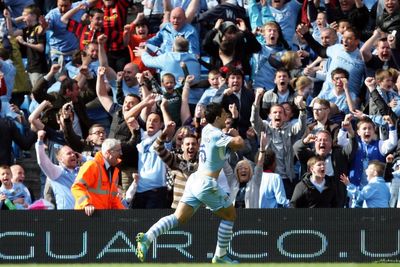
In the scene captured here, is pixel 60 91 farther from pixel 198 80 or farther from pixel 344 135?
pixel 344 135

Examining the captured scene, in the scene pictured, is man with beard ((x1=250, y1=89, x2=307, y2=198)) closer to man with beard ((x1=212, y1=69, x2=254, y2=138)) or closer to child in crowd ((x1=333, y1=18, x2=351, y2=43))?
man with beard ((x1=212, y1=69, x2=254, y2=138))

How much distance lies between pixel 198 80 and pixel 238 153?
1.83m

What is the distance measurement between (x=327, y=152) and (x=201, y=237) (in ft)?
7.47

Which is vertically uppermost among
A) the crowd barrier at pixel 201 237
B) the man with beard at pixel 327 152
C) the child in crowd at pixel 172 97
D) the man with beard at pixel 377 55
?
the man with beard at pixel 377 55

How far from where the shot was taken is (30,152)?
21438mm

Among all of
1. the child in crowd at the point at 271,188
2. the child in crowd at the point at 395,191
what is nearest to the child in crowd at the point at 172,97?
the child in crowd at the point at 271,188

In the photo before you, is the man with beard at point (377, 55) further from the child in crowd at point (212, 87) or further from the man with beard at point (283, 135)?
the child in crowd at point (212, 87)

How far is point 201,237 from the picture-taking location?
55.2 feet

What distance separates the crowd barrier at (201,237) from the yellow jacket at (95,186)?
0.54 feet

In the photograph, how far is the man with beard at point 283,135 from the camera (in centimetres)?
1816

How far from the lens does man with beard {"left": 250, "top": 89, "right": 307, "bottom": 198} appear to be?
18.2m

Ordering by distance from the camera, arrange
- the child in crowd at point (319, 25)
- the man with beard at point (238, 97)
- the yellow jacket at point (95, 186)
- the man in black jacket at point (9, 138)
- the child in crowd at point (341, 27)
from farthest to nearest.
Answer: the child in crowd at point (319, 25), the child in crowd at point (341, 27), the man in black jacket at point (9, 138), the man with beard at point (238, 97), the yellow jacket at point (95, 186)

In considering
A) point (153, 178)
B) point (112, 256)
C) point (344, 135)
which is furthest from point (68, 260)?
point (344, 135)

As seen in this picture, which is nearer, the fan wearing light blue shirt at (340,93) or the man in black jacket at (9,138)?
the fan wearing light blue shirt at (340,93)
